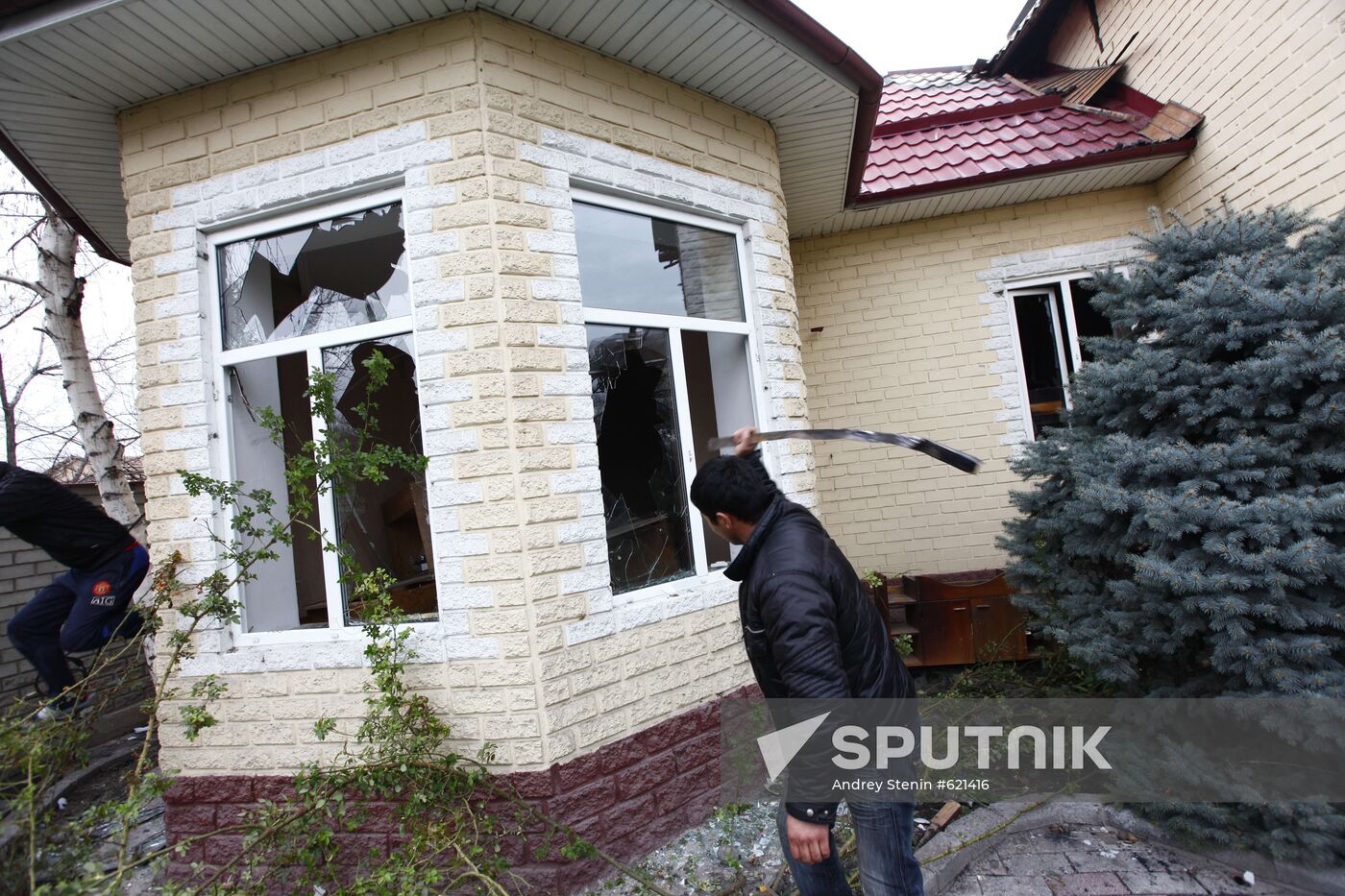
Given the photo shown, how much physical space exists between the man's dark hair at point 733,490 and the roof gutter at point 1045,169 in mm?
4059

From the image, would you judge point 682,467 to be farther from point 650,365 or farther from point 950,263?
point 950,263

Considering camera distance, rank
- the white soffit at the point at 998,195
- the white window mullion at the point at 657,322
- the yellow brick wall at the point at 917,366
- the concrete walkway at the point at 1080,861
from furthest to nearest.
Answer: the yellow brick wall at the point at 917,366
the white soffit at the point at 998,195
the white window mullion at the point at 657,322
the concrete walkway at the point at 1080,861

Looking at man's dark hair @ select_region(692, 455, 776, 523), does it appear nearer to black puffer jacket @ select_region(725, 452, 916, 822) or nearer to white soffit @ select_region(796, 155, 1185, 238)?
black puffer jacket @ select_region(725, 452, 916, 822)

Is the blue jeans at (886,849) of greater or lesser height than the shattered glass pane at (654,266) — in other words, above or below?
below

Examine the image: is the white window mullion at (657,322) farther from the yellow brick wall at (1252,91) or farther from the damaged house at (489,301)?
the yellow brick wall at (1252,91)

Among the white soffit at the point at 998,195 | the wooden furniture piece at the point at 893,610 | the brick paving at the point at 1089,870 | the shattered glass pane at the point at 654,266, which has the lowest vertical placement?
the brick paving at the point at 1089,870

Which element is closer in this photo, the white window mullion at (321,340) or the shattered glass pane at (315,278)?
the white window mullion at (321,340)

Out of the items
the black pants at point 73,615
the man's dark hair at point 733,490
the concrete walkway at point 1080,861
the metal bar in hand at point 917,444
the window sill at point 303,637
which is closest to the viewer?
the metal bar in hand at point 917,444

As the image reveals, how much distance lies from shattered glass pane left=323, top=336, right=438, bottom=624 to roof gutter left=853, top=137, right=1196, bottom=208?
3.87 m

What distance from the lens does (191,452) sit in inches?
143

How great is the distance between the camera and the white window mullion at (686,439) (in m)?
4.05

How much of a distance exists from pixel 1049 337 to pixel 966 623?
2674 mm

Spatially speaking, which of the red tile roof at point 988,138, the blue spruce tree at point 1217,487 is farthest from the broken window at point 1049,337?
the blue spruce tree at point 1217,487

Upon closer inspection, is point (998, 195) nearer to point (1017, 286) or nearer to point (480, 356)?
point (1017, 286)
